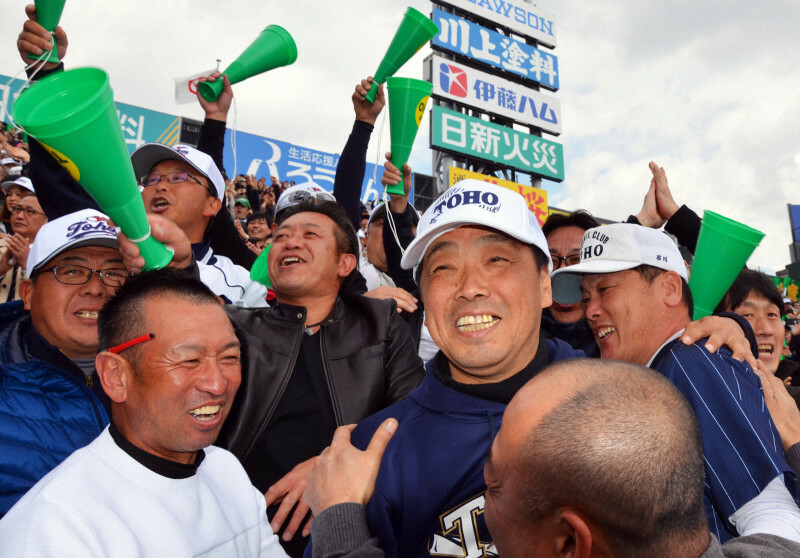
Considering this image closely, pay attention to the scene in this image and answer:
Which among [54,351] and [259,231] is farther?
[259,231]

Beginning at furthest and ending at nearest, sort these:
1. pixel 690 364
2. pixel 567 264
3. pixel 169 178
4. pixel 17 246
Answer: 1. pixel 17 246
2. pixel 567 264
3. pixel 169 178
4. pixel 690 364

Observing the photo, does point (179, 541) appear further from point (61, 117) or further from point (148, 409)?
point (61, 117)

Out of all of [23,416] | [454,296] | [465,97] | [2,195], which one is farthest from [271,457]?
[465,97]

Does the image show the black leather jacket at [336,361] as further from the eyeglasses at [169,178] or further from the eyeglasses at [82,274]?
the eyeglasses at [169,178]

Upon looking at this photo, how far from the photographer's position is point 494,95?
16750 mm

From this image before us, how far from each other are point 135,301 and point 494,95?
53.7 ft

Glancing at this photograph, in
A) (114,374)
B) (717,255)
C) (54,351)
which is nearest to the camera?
(114,374)

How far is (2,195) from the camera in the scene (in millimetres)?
4887

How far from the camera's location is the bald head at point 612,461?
94 centimetres

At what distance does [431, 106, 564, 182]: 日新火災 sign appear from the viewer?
15.5 meters

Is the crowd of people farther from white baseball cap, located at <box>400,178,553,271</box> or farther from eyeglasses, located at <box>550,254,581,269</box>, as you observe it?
eyeglasses, located at <box>550,254,581,269</box>

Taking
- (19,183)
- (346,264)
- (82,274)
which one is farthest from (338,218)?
(19,183)

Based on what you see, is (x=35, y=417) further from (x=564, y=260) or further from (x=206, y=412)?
(x=564, y=260)

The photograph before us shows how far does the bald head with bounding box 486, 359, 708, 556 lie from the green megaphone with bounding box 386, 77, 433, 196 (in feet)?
8.34
